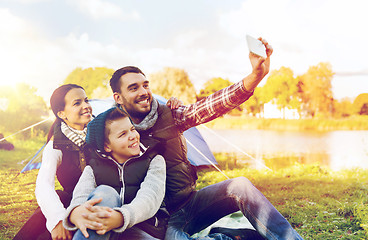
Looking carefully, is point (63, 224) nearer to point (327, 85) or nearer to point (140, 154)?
point (140, 154)

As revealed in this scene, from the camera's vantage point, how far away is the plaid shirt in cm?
201

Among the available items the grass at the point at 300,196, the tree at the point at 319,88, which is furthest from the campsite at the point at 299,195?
the tree at the point at 319,88

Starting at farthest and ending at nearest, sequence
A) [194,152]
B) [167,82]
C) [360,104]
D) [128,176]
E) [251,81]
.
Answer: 1. [360,104]
2. [167,82]
3. [194,152]
4. [251,81]
5. [128,176]

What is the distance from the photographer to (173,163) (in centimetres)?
193

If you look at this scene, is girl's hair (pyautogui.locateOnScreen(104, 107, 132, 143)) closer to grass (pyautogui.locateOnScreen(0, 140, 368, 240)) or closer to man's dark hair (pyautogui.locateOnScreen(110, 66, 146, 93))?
man's dark hair (pyautogui.locateOnScreen(110, 66, 146, 93))

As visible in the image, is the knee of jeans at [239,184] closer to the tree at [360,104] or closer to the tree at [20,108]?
the tree at [20,108]

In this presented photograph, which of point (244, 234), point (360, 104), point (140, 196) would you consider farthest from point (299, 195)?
point (360, 104)

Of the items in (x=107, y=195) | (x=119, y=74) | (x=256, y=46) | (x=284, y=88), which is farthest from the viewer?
(x=284, y=88)

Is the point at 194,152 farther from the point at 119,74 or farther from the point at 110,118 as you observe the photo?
the point at 110,118

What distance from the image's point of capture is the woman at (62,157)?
5.97 feet

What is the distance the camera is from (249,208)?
1.75 metres

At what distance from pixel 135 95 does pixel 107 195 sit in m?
0.66

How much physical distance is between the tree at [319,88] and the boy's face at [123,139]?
19816mm

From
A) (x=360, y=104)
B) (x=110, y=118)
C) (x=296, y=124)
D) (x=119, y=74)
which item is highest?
(x=119, y=74)
